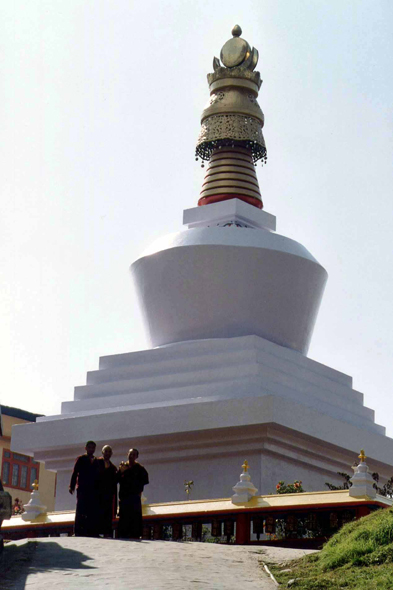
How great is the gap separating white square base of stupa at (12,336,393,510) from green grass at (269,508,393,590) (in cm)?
785

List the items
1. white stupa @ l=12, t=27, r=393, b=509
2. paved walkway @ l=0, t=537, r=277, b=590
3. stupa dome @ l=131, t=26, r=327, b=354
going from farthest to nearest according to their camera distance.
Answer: stupa dome @ l=131, t=26, r=327, b=354 < white stupa @ l=12, t=27, r=393, b=509 < paved walkway @ l=0, t=537, r=277, b=590

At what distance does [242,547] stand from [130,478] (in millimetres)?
2059

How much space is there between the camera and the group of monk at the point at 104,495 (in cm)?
1246

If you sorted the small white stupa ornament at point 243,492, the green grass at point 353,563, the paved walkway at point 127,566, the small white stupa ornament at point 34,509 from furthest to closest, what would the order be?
the small white stupa ornament at point 34,509 → the small white stupa ornament at point 243,492 → the green grass at point 353,563 → the paved walkway at point 127,566

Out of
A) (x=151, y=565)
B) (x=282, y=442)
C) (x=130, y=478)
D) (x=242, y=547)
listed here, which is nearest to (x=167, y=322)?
(x=282, y=442)

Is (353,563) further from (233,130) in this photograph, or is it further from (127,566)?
(233,130)

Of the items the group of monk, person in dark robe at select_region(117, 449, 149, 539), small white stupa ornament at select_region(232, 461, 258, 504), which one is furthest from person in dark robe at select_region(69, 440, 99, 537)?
small white stupa ornament at select_region(232, 461, 258, 504)

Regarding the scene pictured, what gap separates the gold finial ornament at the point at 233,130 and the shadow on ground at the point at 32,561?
14.7 meters

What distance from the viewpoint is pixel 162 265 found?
2167 centimetres

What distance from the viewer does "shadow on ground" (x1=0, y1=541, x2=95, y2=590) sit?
8.64 m

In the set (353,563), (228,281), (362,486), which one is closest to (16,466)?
(228,281)

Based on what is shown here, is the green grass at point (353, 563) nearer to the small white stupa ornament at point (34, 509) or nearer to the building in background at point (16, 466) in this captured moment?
the small white stupa ornament at point (34, 509)

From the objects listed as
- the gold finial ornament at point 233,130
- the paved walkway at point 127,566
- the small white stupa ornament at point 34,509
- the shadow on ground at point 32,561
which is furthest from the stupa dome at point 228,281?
the shadow on ground at point 32,561

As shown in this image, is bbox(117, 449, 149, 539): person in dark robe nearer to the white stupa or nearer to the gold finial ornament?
the white stupa
